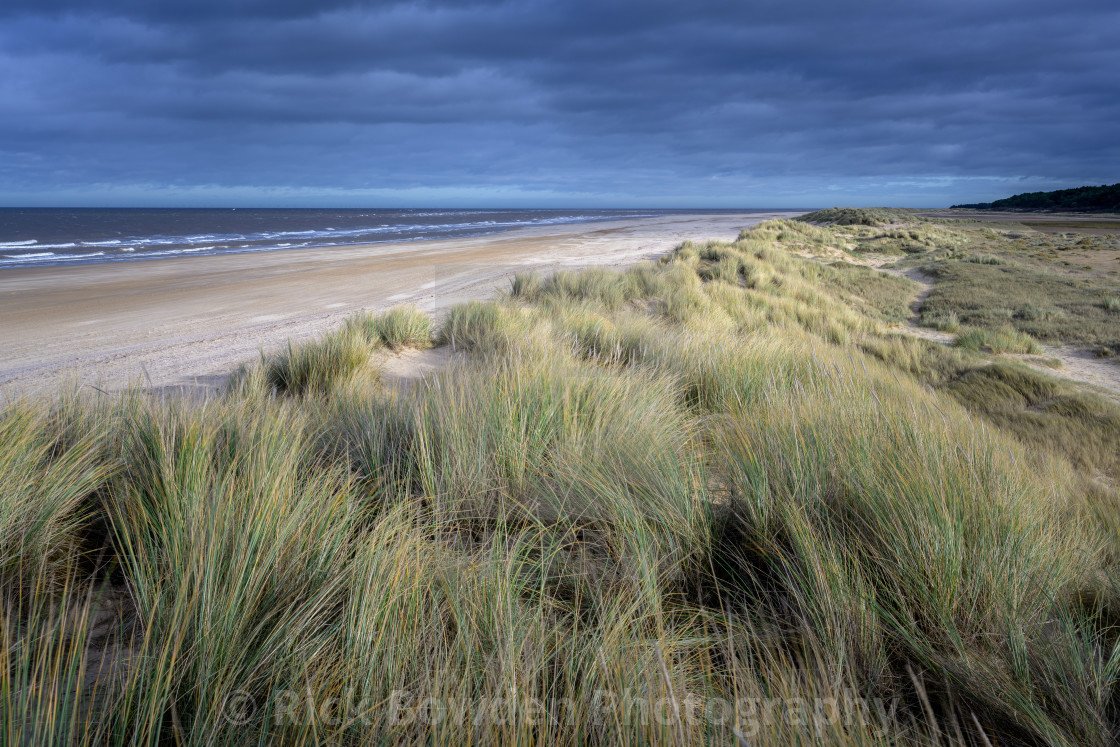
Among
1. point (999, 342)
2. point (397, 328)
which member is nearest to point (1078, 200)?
point (999, 342)

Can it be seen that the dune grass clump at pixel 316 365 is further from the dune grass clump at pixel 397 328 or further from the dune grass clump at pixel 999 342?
the dune grass clump at pixel 999 342

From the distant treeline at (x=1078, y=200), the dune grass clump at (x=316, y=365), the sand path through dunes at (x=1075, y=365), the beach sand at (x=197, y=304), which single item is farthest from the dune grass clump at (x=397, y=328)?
the distant treeline at (x=1078, y=200)

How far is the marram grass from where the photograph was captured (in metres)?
1.39

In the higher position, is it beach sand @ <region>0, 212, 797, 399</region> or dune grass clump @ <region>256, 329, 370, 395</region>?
dune grass clump @ <region>256, 329, 370, 395</region>

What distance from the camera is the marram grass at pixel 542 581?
139 cm

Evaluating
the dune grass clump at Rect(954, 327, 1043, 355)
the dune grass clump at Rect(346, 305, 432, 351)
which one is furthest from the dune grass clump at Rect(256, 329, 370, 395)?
the dune grass clump at Rect(954, 327, 1043, 355)

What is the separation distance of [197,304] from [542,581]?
40.0ft

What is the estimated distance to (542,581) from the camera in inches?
72.4

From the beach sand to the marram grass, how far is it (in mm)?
1672

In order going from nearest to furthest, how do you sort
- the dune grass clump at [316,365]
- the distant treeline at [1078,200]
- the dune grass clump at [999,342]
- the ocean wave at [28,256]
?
1. the dune grass clump at [316,365]
2. the dune grass clump at [999,342]
3. the ocean wave at [28,256]
4. the distant treeline at [1078,200]

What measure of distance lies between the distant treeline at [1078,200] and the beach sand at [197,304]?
298 feet

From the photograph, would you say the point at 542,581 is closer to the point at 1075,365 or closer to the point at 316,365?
the point at 316,365

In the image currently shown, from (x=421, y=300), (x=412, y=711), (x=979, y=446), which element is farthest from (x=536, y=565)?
(x=421, y=300)

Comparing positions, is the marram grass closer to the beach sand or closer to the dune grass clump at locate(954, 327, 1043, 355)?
the beach sand
